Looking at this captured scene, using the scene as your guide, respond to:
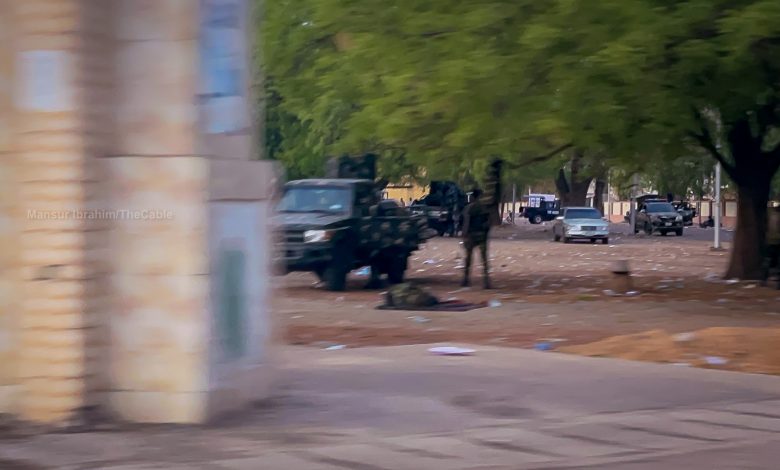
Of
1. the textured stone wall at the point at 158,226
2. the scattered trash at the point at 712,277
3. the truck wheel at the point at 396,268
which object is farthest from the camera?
the scattered trash at the point at 712,277

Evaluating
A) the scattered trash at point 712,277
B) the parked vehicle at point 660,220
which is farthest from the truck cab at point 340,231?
the parked vehicle at point 660,220

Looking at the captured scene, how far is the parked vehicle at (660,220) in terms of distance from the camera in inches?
2427

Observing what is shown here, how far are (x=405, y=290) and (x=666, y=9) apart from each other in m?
Answer: 6.98

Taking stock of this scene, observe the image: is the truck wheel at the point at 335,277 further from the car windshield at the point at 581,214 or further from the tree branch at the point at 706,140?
the car windshield at the point at 581,214

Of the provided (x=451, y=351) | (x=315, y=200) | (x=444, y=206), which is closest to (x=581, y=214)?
(x=444, y=206)

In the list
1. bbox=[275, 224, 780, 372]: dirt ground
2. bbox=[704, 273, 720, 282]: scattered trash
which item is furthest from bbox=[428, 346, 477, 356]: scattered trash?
bbox=[704, 273, 720, 282]: scattered trash

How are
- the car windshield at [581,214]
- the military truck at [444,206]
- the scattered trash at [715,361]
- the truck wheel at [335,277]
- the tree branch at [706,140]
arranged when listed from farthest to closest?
the military truck at [444,206] → the car windshield at [581,214] → the truck wheel at [335,277] → the tree branch at [706,140] → the scattered trash at [715,361]

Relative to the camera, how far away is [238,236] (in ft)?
30.2

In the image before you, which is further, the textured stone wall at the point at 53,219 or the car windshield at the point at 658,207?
the car windshield at the point at 658,207

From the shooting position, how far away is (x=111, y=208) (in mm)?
8727

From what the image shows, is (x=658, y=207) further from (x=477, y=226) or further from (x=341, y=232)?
(x=341, y=232)

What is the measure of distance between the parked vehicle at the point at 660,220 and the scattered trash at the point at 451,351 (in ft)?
165

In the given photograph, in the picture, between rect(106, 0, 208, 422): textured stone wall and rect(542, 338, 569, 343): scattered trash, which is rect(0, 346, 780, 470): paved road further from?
rect(542, 338, 569, 343): scattered trash

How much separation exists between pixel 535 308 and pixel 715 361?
681 cm
